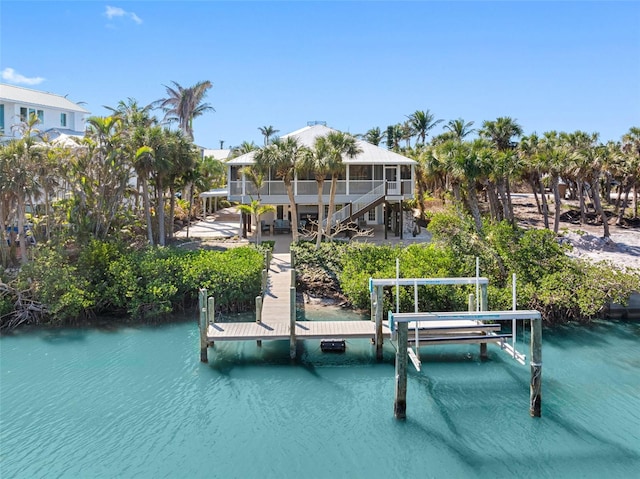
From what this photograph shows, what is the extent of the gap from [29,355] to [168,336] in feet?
15.0

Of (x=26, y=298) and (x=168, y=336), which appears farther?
(x=26, y=298)

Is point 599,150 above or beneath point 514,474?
above

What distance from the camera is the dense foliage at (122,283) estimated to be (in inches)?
750

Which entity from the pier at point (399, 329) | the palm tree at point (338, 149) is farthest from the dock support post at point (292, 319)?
the palm tree at point (338, 149)

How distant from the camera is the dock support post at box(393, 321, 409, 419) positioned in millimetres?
12102

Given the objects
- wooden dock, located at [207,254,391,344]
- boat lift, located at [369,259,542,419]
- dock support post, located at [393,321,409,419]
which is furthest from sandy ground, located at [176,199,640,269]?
dock support post, located at [393,321,409,419]

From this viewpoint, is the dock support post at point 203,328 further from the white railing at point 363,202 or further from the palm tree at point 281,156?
the white railing at point 363,202

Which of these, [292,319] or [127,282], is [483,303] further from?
[127,282]

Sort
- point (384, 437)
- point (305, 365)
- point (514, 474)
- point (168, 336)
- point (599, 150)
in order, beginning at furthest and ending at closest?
point (599, 150), point (168, 336), point (305, 365), point (384, 437), point (514, 474)

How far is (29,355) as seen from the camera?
16.3m

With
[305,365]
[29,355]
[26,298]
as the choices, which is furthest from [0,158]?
[305,365]

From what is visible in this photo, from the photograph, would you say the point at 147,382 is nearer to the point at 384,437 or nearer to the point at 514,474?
the point at 384,437

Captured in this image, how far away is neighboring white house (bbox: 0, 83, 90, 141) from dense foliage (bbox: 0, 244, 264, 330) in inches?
671

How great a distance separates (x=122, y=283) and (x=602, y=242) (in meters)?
27.4
